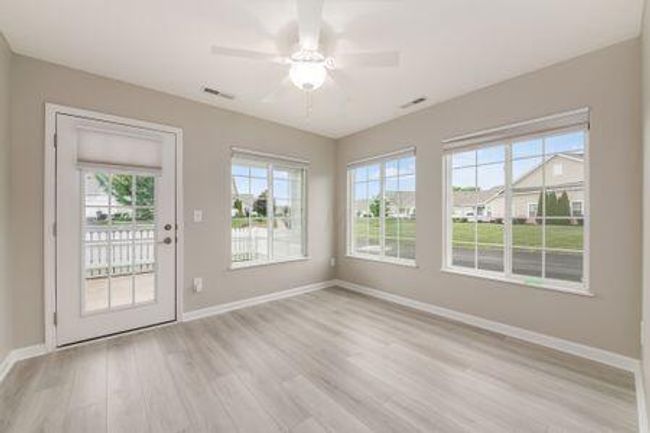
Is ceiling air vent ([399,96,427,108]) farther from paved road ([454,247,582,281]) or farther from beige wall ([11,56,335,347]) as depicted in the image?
paved road ([454,247,582,281])

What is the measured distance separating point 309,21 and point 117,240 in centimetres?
268

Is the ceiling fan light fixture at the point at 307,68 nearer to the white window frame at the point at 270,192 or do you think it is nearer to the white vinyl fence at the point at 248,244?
the white window frame at the point at 270,192

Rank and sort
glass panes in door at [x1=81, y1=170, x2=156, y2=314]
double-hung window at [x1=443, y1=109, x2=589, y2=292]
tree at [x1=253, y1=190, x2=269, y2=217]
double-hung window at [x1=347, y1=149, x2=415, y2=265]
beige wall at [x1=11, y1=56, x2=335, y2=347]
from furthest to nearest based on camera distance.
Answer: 1. tree at [x1=253, y1=190, x2=269, y2=217]
2. double-hung window at [x1=347, y1=149, x2=415, y2=265]
3. glass panes in door at [x1=81, y1=170, x2=156, y2=314]
4. double-hung window at [x1=443, y1=109, x2=589, y2=292]
5. beige wall at [x1=11, y1=56, x2=335, y2=347]

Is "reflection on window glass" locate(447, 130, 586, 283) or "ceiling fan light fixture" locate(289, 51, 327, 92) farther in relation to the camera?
"reflection on window glass" locate(447, 130, 586, 283)

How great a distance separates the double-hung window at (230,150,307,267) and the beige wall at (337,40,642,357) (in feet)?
6.55

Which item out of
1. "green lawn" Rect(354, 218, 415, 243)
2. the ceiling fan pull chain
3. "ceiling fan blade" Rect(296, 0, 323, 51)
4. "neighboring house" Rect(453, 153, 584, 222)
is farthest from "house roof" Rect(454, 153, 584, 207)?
A: "ceiling fan blade" Rect(296, 0, 323, 51)

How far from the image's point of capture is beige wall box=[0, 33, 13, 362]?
214 centimetres

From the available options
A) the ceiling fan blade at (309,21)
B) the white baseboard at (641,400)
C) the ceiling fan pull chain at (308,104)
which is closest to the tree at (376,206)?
the ceiling fan pull chain at (308,104)

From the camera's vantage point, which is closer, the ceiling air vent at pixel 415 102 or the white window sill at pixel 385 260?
the ceiling air vent at pixel 415 102

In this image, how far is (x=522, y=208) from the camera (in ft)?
9.33

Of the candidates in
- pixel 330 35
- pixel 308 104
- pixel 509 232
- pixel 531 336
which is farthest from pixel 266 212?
pixel 531 336

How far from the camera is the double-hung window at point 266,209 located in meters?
3.77

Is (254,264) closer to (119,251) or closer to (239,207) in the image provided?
(239,207)

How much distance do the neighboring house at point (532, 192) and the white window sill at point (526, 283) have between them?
595 mm
